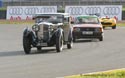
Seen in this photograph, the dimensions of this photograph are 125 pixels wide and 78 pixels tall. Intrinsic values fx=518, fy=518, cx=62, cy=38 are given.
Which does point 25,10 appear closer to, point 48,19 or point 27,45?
point 48,19

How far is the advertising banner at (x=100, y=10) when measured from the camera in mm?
59219

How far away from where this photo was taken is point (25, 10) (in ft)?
207

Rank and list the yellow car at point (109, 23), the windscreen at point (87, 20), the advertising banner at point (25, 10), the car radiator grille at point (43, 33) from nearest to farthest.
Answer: the car radiator grille at point (43, 33), the windscreen at point (87, 20), the yellow car at point (109, 23), the advertising banner at point (25, 10)

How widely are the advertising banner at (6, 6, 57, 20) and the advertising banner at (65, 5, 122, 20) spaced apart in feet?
8.31

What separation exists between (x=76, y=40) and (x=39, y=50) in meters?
7.40

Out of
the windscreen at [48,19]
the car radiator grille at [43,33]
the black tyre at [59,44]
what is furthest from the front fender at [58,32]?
the windscreen at [48,19]

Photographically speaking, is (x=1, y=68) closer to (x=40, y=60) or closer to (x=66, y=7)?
(x=40, y=60)

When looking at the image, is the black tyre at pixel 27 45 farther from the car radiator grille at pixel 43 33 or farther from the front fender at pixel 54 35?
the front fender at pixel 54 35

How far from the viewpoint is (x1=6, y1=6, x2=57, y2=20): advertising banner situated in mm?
61862

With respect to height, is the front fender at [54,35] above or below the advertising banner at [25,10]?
above

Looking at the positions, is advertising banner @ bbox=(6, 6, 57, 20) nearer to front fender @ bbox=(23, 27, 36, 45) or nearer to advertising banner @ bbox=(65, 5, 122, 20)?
advertising banner @ bbox=(65, 5, 122, 20)

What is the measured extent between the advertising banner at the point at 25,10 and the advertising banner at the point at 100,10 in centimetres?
253

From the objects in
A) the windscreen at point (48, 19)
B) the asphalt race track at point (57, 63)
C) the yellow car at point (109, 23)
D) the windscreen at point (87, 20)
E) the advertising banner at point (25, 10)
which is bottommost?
the advertising banner at point (25, 10)

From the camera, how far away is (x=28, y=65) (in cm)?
1459
